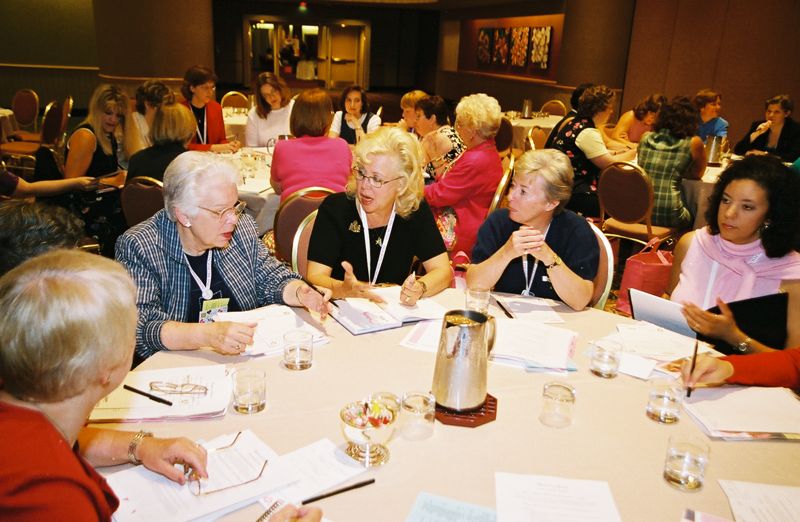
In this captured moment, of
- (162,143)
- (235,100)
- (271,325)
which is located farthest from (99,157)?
(235,100)

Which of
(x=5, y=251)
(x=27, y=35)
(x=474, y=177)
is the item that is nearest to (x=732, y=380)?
(x=5, y=251)

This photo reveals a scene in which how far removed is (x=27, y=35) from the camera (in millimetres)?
12992

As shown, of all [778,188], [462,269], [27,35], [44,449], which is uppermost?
[27,35]

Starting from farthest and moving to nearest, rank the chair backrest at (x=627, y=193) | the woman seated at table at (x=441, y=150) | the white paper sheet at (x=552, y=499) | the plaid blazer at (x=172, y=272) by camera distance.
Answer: the woman seated at table at (x=441, y=150)
the chair backrest at (x=627, y=193)
the plaid blazer at (x=172, y=272)
the white paper sheet at (x=552, y=499)

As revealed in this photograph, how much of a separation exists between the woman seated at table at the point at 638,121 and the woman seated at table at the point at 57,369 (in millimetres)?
7323

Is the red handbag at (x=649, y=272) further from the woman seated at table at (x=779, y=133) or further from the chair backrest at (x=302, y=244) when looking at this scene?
the woman seated at table at (x=779, y=133)

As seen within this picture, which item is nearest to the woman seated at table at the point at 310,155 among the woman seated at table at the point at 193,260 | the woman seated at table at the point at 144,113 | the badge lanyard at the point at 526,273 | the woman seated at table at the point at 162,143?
the woman seated at table at the point at 162,143

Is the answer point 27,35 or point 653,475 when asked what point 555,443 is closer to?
point 653,475

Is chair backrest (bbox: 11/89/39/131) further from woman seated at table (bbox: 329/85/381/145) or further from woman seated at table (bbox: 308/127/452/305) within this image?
woman seated at table (bbox: 308/127/452/305)

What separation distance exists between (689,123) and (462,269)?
2.91 m

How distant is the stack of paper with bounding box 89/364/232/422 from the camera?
60.3 inches

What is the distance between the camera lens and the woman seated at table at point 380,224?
8.76 ft

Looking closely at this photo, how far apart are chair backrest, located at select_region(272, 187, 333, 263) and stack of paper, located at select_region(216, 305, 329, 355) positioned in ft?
3.86

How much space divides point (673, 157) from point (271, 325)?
4.25 metres
